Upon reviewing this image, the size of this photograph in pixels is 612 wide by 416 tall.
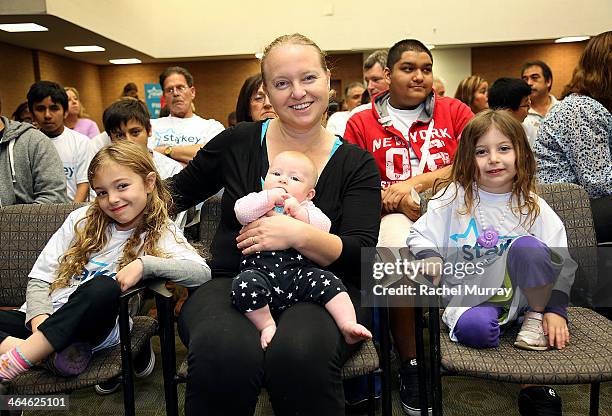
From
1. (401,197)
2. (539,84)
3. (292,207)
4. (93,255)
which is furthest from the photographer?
(539,84)

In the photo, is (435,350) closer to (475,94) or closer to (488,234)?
(488,234)

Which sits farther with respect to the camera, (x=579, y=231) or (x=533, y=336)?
(x=579, y=231)

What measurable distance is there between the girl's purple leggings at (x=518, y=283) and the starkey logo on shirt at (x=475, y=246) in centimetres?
12

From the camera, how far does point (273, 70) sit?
1855 mm

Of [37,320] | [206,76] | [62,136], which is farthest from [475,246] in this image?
[206,76]

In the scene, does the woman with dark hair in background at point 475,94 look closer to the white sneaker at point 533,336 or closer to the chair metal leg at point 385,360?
the white sneaker at point 533,336

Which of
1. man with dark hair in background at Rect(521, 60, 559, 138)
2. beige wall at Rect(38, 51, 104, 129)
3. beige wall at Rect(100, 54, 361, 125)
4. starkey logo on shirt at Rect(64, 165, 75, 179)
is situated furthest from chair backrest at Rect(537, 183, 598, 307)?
beige wall at Rect(100, 54, 361, 125)

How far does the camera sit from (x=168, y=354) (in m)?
1.75

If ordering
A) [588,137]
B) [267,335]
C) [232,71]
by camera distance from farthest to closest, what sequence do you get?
[232,71] → [588,137] → [267,335]

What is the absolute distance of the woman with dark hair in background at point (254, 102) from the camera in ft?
10.5

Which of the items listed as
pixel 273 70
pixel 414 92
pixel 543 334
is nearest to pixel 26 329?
pixel 273 70

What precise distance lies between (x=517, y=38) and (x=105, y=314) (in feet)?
34.7

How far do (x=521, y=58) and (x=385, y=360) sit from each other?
11.3m

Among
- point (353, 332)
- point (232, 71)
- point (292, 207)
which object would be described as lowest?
point (353, 332)
